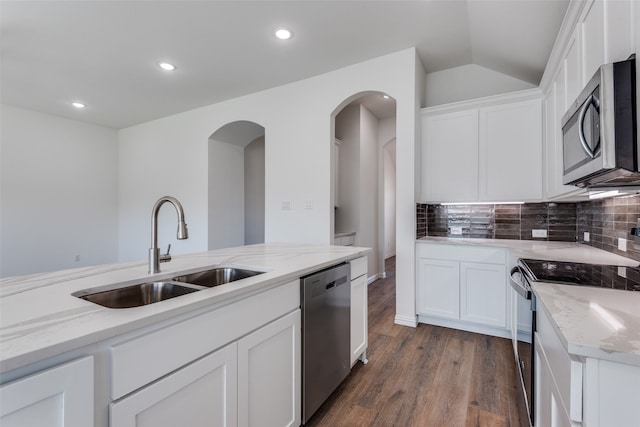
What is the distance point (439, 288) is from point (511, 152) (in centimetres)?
149

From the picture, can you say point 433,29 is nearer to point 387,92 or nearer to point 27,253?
point 387,92

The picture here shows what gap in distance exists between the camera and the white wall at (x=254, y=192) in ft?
18.6

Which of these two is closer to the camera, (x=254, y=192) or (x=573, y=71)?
(x=573, y=71)

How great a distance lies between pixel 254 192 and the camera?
5.73m

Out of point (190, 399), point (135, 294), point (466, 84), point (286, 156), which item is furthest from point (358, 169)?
point (190, 399)

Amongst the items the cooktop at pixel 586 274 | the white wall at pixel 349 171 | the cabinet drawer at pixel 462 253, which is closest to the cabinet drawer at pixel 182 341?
the cooktop at pixel 586 274

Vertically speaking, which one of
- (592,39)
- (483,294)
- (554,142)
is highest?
(592,39)

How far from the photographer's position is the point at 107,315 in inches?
31.4

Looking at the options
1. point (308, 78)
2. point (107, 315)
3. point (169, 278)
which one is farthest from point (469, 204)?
point (107, 315)

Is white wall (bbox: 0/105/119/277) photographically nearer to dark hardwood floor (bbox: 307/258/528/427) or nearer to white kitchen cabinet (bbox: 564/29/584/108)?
dark hardwood floor (bbox: 307/258/528/427)

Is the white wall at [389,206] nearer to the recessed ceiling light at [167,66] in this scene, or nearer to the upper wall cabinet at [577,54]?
the upper wall cabinet at [577,54]

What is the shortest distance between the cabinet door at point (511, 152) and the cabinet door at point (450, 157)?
0.09 metres

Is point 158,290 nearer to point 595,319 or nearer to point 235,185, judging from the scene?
point 595,319

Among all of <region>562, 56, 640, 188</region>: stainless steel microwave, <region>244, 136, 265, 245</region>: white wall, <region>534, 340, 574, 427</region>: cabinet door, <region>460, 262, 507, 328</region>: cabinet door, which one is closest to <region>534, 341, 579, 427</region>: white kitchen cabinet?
<region>534, 340, 574, 427</region>: cabinet door
